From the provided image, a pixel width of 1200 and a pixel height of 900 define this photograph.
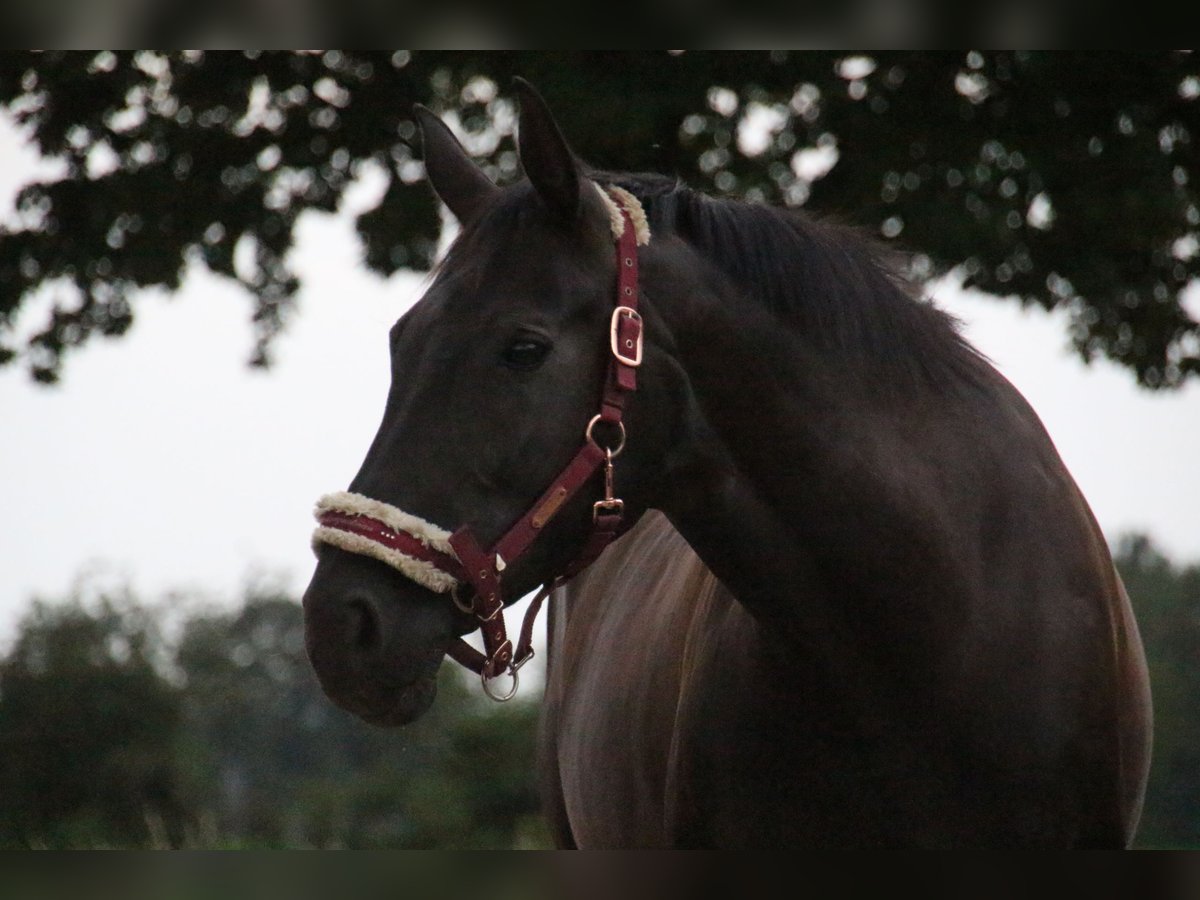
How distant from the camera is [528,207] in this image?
2.66 m

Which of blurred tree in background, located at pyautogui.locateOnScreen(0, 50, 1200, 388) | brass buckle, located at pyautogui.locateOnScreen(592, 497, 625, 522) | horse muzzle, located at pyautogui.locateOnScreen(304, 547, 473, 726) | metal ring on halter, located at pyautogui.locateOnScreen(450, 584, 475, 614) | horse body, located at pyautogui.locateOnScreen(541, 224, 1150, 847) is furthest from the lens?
blurred tree in background, located at pyautogui.locateOnScreen(0, 50, 1200, 388)

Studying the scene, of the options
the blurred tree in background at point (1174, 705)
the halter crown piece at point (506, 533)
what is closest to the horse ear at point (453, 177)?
the halter crown piece at point (506, 533)

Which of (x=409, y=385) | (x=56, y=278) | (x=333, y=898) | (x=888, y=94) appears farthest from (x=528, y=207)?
(x=56, y=278)

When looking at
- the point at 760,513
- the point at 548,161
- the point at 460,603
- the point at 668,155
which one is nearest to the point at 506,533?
the point at 460,603

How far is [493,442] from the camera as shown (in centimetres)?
246

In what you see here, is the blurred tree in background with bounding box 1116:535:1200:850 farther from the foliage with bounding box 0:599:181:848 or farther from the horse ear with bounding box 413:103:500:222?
the foliage with bounding box 0:599:181:848

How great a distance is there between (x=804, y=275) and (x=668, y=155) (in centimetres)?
465

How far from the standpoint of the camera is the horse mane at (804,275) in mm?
2773

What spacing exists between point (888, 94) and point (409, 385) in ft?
17.4

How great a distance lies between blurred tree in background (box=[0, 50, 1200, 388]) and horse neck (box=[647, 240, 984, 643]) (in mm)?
3769

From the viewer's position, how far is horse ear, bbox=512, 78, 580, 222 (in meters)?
2.53

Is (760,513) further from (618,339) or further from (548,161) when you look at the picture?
(548,161)

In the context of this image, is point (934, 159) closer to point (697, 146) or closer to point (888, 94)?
point (888, 94)

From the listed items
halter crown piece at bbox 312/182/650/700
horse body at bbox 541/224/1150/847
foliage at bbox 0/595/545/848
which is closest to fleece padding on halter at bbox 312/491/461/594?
halter crown piece at bbox 312/182/650/700
